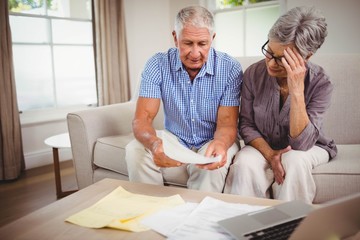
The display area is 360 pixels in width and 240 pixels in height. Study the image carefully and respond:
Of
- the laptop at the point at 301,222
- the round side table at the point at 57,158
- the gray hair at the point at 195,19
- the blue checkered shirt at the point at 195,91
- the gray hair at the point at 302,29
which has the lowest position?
the round side table at the point at 57,158

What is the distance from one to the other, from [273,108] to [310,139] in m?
0.21

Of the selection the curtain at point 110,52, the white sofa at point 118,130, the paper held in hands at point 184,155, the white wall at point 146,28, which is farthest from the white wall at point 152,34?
the paper held in hands at point 184,155

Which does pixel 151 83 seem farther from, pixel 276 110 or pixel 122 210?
pixel 122 210

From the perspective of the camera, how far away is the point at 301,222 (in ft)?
1.86

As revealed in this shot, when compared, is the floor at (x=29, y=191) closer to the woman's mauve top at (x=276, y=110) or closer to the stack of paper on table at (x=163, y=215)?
the stack of paper on table at (x=163, y=215)

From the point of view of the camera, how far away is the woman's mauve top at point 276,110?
149 cm

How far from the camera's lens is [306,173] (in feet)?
4.59

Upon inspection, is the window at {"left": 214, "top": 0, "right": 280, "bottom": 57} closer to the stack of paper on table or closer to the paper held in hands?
the paper held in hands

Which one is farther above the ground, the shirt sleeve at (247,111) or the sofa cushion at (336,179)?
the shirt sleeve at (247,111)

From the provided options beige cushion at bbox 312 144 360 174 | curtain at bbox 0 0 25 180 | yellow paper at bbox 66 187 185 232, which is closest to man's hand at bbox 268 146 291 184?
beige cushion at bbox 312 144 360 174

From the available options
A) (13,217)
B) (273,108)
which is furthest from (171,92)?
(13,217)

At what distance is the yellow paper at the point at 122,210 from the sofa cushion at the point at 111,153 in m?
0.69

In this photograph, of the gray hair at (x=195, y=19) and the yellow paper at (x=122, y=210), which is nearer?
the yellow paper at (x=122, y=210)

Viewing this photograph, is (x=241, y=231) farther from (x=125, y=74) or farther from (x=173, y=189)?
(x=125, y=74)
